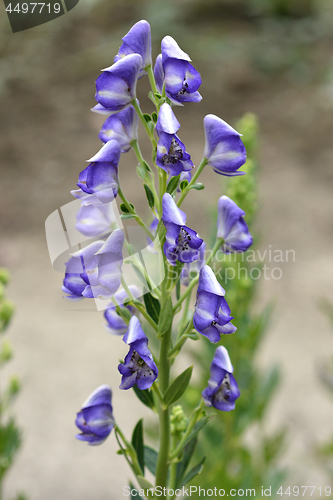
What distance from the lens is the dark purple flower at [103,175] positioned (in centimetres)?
50

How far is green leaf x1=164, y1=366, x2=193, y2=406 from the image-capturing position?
56 centimetres

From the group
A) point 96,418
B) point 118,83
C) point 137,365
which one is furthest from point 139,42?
point 96,418

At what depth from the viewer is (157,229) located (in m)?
0.54

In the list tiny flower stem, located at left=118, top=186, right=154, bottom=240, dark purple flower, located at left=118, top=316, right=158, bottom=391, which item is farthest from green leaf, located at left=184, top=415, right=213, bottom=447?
tiny flower stem, located at left=118, top=186, right=154, bottom=240

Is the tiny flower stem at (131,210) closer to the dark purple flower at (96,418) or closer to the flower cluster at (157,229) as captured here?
the flower cluster at (157,229)

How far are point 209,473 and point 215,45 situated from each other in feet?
16.0

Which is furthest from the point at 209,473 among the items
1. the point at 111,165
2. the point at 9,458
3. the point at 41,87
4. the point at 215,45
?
the point at 215,45

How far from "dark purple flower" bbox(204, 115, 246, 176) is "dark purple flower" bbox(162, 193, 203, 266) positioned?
9 centimetres

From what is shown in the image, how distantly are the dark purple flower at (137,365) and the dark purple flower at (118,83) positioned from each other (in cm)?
25

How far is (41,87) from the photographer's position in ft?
15.5

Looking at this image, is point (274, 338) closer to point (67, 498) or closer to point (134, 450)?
point (67, 498)

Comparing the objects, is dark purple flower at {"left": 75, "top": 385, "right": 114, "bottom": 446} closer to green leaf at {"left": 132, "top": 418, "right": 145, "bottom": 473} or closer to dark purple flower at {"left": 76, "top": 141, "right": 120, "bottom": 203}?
green leaf at {"left": 132, "top": 418, "right": 145, "bottom": 473}

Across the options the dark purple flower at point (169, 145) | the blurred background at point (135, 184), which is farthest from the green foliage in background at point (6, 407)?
the dark purple flower at point (169, 145)

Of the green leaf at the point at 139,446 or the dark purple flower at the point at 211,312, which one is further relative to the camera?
the green leaf at the point at 139,446
